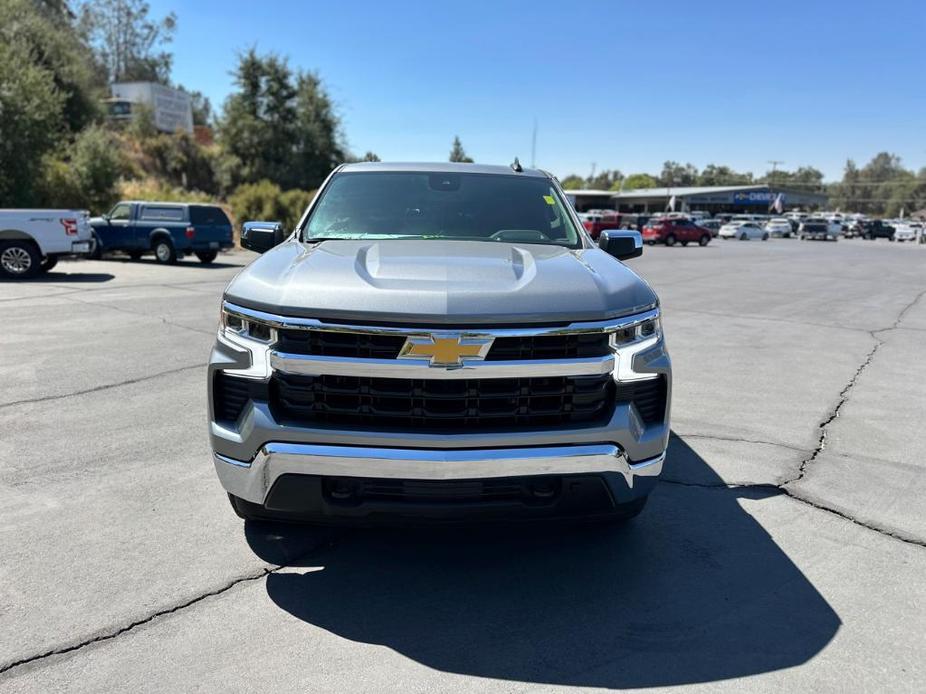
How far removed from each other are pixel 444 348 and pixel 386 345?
9.3 inches

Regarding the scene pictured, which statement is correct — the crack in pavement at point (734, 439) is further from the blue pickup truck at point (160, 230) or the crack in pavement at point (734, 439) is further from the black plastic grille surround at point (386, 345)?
the blue pickup truck at point (160, 230)

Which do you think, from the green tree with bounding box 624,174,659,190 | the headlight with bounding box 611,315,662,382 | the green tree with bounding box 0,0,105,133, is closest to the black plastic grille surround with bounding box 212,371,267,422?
the headlight with bounding box 611,315,662,382

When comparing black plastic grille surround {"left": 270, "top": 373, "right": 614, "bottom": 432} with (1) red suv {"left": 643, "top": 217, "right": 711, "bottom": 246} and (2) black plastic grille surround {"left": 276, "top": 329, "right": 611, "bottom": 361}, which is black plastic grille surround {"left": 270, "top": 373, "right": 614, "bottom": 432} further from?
(1) red suv {"left": 643, "top": 217, "right": 711, "bottom": 246}

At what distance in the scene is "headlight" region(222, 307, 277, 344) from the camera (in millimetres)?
2805

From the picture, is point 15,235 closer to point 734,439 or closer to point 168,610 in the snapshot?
point 168,610

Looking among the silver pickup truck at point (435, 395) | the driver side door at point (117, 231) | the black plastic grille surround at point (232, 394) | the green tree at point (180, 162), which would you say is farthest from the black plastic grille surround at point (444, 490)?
the green tree at point (180, 162)

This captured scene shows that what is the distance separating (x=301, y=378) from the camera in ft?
9.05

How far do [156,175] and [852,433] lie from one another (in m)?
53.8

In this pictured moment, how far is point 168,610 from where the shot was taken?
9.55ft

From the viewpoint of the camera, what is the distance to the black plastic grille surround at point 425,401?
8.97ft

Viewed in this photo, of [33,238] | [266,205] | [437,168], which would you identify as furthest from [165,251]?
[437,168]

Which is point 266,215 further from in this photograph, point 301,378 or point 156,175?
point 301,378

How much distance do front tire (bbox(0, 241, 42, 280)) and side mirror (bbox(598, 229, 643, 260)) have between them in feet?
49.6

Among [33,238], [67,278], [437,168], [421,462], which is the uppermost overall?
[437,168]
